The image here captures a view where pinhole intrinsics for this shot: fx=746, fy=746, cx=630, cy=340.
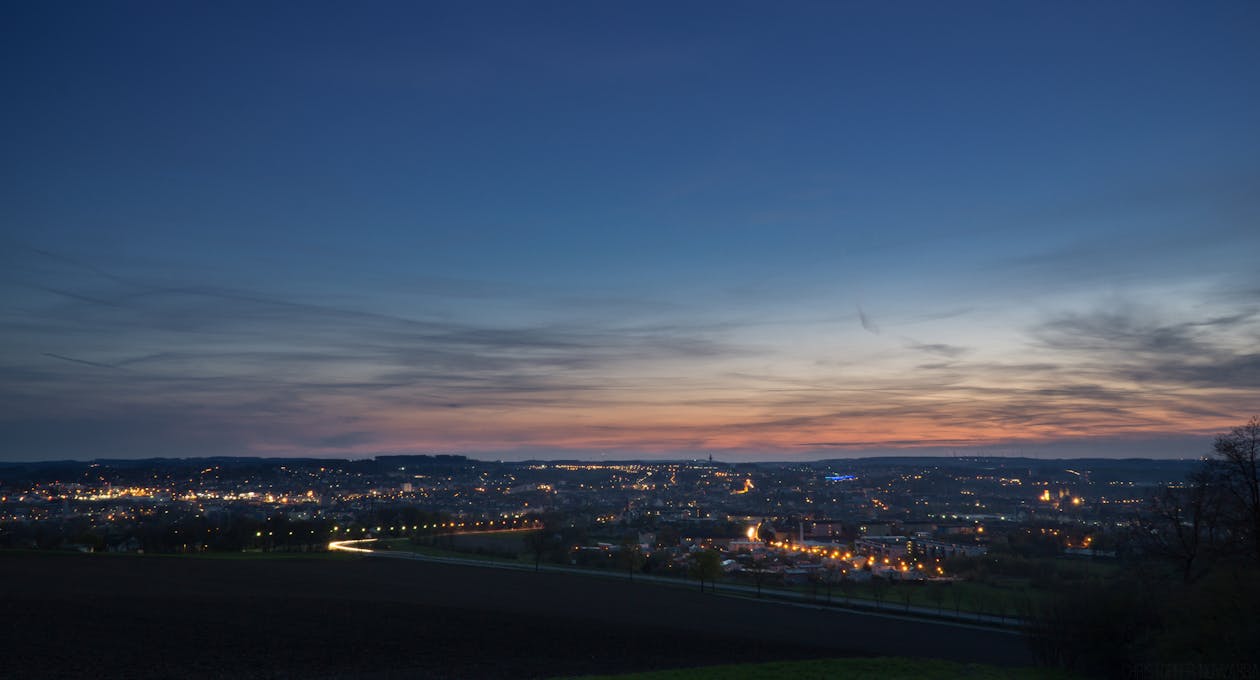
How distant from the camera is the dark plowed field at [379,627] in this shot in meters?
26.8

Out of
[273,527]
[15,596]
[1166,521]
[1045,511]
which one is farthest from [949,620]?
[1045,511]

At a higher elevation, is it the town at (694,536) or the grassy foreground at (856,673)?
the grassy foreground at (856,673)

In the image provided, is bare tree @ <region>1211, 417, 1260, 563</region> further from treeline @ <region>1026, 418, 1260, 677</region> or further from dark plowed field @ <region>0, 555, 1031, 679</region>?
dark plowed field @ <region>0, 555, 1031, 679</region>

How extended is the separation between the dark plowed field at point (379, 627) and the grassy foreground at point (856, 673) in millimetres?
4825

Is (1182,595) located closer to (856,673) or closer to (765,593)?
(856,673)

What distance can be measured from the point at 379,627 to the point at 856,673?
74.8ft

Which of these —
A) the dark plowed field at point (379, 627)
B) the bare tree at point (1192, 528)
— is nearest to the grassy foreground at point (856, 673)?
the dark plowed field at point (379, 627)

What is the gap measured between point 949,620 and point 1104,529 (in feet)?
220

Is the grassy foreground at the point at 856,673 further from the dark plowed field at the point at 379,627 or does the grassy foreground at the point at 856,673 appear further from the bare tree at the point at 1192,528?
the bare tree at the point at 1192,528

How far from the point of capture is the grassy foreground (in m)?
22.6

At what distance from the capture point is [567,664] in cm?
2859

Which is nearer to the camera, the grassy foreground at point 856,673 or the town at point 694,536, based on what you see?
the grassy foreground at point 856,673

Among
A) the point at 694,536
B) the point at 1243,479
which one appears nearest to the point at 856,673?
the point at 1243,479

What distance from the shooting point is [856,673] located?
23.7 metres
